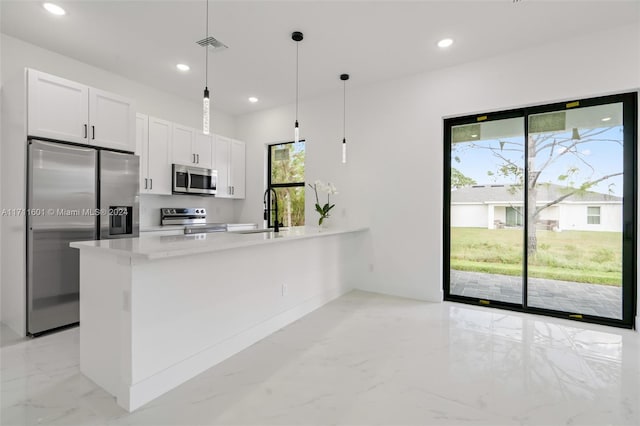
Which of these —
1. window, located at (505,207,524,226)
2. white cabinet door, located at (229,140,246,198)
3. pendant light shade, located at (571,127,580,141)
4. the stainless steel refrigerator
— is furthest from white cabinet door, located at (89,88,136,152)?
pendant light shade, located at (571,127,580,141)

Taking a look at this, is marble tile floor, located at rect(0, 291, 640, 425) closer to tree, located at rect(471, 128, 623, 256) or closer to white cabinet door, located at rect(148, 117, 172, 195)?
tree, located at rect(471, 128, 623, 256)

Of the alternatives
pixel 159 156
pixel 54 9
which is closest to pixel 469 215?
pixel 159 156

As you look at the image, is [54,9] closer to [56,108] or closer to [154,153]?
[56,108]

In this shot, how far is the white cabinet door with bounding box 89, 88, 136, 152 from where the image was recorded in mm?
3146

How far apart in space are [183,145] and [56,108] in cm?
172

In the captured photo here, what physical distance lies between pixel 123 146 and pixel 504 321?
15.1ft

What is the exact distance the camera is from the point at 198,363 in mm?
2113

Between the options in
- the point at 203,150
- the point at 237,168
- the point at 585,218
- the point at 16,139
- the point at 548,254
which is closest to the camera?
the point at 16,139

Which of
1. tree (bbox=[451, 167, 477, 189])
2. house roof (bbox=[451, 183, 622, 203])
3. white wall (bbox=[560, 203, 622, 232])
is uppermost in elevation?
tree (bbox=[451, 167, 477, 189])

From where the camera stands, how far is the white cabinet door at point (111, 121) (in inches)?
124

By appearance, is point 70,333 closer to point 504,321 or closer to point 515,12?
point 504,321

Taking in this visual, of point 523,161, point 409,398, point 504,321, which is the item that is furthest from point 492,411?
point 523,161

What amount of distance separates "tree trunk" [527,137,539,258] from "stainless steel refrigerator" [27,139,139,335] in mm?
4670

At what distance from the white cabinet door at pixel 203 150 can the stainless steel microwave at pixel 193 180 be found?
109 millimetres
